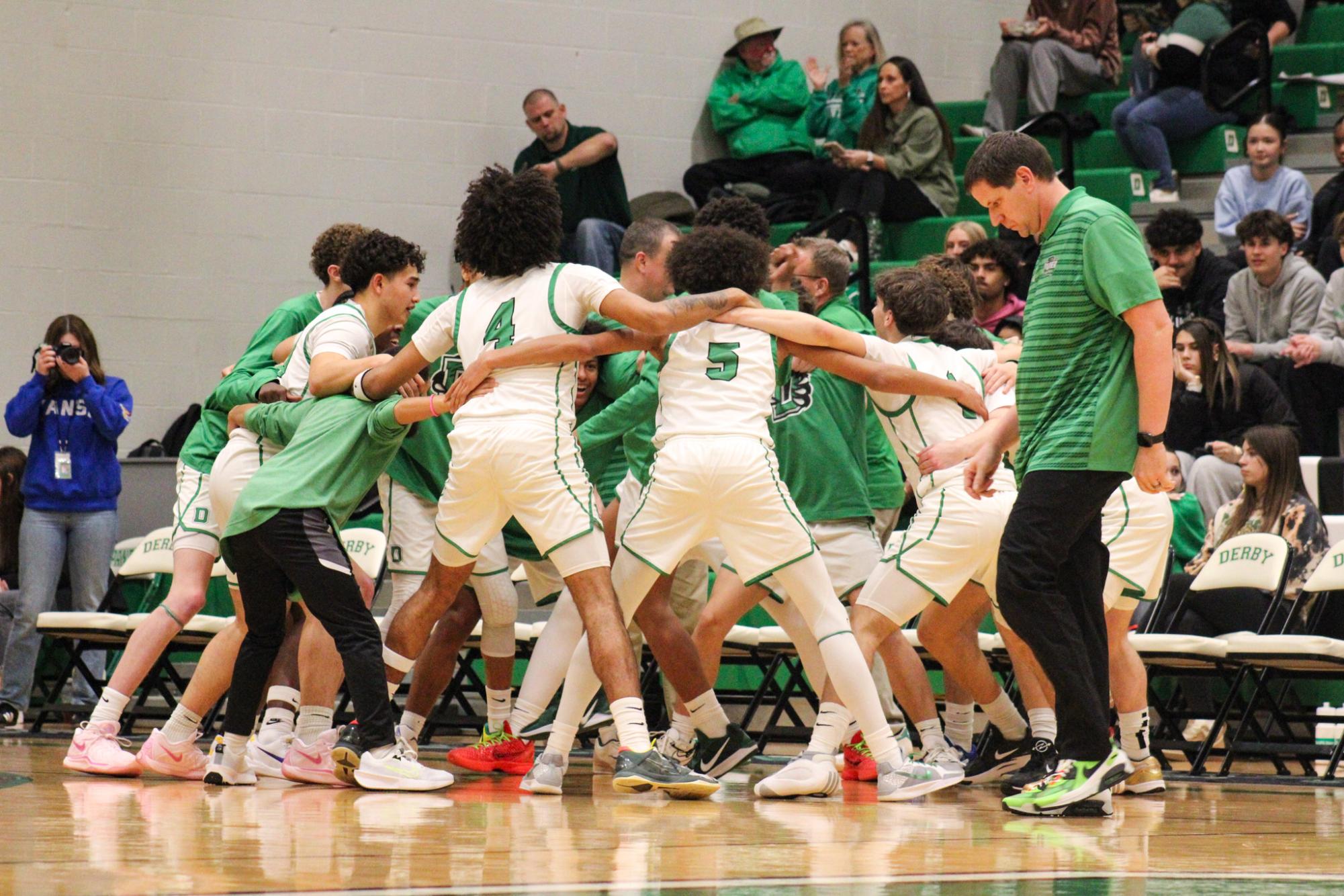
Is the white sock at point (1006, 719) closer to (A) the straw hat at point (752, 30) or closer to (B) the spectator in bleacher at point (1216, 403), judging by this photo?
(B) the spectator in bleacher at point (1216, 403)

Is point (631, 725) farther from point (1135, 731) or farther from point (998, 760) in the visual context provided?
point (1135, 731)

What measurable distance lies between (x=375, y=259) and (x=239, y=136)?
5612 mm

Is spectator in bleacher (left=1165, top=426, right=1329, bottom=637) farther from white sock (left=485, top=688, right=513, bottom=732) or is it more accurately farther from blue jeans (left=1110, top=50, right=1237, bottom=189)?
blue jeans (left=1110, top=50, right=1237, bottom=189)

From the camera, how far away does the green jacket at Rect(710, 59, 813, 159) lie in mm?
11406

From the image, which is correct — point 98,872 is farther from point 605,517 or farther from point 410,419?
point 605,517

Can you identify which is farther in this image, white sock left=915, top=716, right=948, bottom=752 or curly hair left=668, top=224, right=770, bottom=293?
white sock left=915, top=716, right=948, bottom=752

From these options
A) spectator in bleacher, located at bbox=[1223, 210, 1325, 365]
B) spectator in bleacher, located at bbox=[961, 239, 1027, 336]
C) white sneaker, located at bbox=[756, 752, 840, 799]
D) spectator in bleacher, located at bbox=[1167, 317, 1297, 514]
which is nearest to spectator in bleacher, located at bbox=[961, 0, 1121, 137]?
spectator in bleacher, located at bbox=[1223, 210, 1325, 365]

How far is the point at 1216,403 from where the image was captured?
26.3ft

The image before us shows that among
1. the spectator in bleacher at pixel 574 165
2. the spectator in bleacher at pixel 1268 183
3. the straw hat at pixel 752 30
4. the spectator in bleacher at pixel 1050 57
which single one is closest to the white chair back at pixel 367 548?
the spectator in bleacher at pixel 574 165

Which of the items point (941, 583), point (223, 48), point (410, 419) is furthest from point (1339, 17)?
point (410, 419)

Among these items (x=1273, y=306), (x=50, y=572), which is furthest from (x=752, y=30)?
(x=50, y=572)

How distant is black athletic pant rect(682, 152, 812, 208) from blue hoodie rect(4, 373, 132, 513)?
447cm

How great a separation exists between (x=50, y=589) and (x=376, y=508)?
1.65m

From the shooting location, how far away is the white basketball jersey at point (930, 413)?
5125 millimetres
